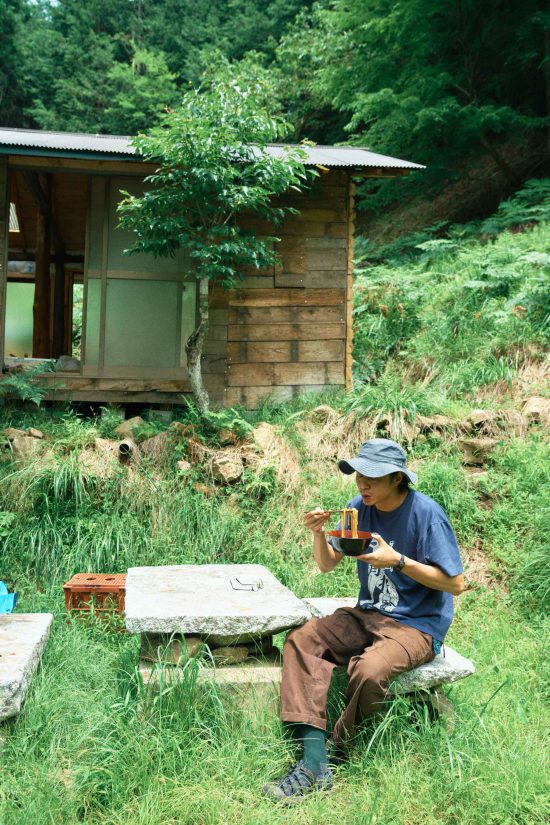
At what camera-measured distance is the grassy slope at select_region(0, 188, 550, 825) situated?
282 centimetres

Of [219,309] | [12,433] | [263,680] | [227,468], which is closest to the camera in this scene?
[263,680]

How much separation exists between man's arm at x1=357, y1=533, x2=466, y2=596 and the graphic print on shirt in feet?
0.69

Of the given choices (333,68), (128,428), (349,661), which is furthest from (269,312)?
(333,68)

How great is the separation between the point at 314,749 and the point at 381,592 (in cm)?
80

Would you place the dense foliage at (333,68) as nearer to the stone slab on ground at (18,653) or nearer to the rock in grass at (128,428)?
the rock in grass at (128,428)

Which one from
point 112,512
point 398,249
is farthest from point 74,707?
point 398,249

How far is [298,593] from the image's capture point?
5555 mm

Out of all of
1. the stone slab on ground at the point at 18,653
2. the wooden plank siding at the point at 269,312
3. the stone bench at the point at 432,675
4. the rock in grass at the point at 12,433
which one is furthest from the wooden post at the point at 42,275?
the stone bench at the point at 432,675

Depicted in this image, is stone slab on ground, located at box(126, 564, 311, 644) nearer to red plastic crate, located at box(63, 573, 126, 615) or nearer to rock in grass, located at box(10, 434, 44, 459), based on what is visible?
red plastic crate, located at box(63, 573, 126, 615)

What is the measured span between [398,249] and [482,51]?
172 inches

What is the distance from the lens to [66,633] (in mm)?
4516

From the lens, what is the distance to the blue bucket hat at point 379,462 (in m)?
3.36

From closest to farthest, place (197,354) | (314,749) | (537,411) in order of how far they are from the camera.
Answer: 1. (314,749)
2. (537,411)
3. (197,354)

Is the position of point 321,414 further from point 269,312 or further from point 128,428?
point 128,428
